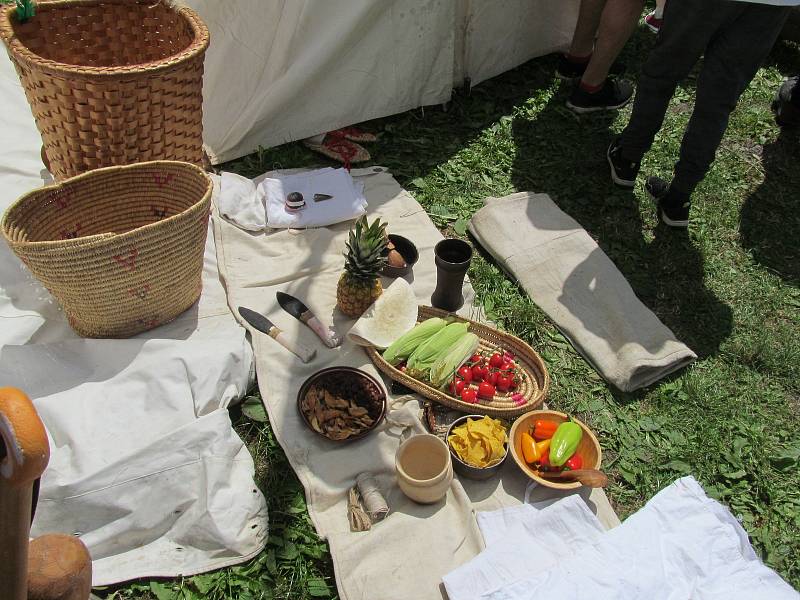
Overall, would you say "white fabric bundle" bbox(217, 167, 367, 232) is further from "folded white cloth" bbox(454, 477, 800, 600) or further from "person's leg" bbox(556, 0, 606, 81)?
"person's leg" bbox(556, 0, 606, 81)

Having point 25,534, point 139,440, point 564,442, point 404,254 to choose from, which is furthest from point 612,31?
point 25,534

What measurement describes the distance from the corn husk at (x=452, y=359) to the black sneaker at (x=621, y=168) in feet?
6.91

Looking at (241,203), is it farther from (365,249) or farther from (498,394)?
(498,394)

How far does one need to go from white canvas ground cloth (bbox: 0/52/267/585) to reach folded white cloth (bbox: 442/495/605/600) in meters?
0.87

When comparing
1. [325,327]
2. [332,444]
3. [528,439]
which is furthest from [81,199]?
A: [528,439]

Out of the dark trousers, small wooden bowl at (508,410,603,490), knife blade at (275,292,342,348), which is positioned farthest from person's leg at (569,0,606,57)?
small wooden bowl at (508,410,603,490)

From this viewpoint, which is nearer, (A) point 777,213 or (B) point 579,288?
(B) point 579,288

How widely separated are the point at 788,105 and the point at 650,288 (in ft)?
8.60

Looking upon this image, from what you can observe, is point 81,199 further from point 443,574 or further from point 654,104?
point 654,104

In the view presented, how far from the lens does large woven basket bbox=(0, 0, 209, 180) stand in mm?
3170

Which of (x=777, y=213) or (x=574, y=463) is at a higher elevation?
(x=777, y=213)

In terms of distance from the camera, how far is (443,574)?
246 centimetres

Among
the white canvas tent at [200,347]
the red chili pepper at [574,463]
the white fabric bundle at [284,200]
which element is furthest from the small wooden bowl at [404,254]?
the red chili pepper at [574,463]

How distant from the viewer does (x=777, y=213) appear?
4.51 metres
